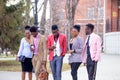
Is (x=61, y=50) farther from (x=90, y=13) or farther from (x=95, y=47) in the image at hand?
(x=90, y=13)

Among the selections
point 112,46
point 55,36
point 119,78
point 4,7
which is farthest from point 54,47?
point 112,46

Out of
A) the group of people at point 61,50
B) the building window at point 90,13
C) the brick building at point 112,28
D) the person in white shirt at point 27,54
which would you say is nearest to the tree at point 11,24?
the person in white shirt at point 27,54

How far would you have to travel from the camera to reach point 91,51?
517 inches

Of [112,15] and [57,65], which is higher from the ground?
[112,15]

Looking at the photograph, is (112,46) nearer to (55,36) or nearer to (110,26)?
(110,26)

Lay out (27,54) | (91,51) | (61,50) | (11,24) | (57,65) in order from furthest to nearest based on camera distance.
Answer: (11,24), (27,54), (61,50), (57,65), (91,51)

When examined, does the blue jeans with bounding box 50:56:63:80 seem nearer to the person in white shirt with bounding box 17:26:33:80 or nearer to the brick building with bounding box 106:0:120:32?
the person in white shirt with bounding box 17:26:33:80

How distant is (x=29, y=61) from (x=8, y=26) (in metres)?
14.1

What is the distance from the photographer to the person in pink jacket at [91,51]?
515 inches

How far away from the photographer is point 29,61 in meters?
14.7

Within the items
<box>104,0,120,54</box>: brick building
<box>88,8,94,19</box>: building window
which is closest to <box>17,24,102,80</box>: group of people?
<box>104,0,120,54</box>: brick building

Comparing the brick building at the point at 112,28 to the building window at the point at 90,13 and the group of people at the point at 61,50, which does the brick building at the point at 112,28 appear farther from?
the building window at the point at 90,13

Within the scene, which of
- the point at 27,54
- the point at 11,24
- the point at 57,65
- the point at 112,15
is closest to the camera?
the point at 57,65

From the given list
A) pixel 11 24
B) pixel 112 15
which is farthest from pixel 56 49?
pixel 112 15
